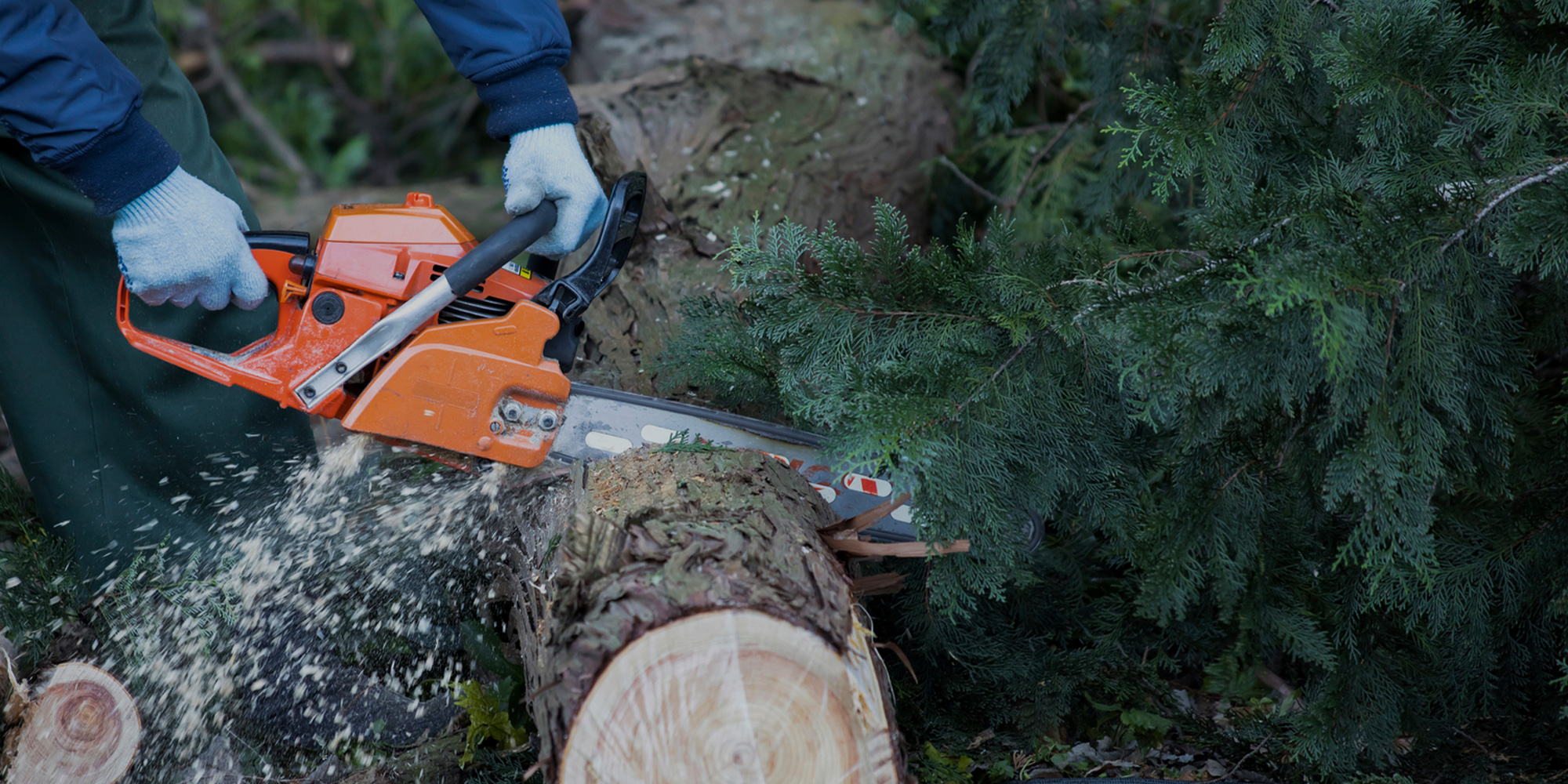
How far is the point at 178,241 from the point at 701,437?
1221mm

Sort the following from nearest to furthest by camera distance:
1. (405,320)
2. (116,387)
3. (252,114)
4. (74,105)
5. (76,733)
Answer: (74,105) → (405,320) → (76,733) → (116,387) → (252,114)

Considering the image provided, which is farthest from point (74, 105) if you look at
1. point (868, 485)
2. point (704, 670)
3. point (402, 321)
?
point (868, 485)

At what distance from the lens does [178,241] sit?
2.04 metres

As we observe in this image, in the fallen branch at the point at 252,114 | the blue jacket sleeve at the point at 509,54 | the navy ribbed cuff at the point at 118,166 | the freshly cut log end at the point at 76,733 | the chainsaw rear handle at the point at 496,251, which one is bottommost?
the fallen branch at the point at 252,114

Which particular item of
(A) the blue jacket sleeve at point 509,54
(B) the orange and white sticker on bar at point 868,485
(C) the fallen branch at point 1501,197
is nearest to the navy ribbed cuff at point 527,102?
(A) the blue jacket sleeve at point 509,54

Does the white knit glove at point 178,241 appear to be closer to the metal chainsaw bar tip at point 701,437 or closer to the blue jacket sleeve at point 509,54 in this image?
the blue jacket sleeve at point 509,54

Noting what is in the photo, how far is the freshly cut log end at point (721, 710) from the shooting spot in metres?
1.46

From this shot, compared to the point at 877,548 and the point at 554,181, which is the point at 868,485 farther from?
the point at 554,181

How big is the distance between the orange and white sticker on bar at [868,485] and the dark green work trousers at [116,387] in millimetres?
1717

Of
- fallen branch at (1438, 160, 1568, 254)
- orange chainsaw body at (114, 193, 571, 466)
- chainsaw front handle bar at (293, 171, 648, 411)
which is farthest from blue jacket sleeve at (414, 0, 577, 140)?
fallen branch at (1438, 160, 1568, 254)

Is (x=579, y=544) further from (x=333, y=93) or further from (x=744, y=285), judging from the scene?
(x=333, y=93)

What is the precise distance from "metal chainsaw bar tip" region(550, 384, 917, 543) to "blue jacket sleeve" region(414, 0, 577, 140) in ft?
2.25

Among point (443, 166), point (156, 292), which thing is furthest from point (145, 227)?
point (443, 166)

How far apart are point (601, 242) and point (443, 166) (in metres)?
5.03
